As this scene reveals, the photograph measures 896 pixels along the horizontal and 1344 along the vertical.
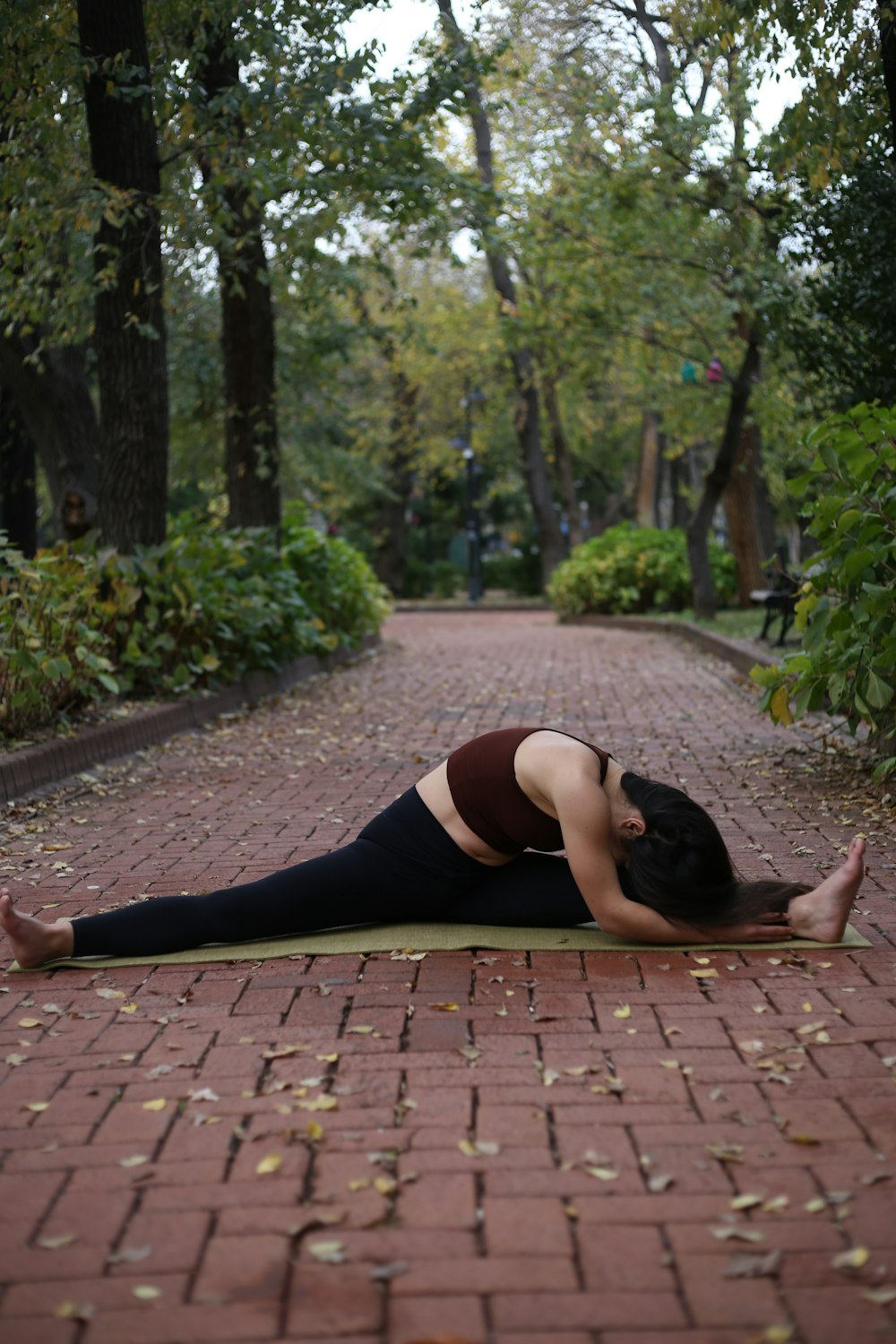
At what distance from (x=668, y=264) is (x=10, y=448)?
952 centimetres

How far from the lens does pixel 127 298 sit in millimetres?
11062

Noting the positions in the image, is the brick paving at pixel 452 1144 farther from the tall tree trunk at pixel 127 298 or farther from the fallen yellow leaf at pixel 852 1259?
the tall tree trunk at pixel 127 298

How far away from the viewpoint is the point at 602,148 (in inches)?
821

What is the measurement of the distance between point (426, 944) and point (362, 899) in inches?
10.1

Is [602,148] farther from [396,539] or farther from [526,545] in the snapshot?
[526,545]

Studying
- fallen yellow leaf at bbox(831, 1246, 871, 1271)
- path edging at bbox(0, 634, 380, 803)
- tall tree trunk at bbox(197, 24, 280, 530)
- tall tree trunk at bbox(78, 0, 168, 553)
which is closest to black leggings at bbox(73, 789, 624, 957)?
fallen yellow leaf at bbox(831, 1246, 871, 1271)

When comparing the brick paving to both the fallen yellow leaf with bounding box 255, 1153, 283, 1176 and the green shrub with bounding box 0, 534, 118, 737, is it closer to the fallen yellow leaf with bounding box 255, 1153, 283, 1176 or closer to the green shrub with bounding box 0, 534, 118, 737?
the fallen yellow leaf with bounding box 255, 1153, 283, 1176

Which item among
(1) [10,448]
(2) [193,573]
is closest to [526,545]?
(1) [10,448]

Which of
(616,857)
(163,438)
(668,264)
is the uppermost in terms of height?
(668,264)

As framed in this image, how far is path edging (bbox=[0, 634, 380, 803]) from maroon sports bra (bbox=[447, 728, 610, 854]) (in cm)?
371

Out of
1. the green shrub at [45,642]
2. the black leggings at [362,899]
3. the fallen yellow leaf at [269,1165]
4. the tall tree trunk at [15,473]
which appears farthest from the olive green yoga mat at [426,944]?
the tall tree trunk at [15,473]

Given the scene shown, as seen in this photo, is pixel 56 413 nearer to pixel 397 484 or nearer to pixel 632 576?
pixel 632 576

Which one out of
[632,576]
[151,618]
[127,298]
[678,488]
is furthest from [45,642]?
[678,488]

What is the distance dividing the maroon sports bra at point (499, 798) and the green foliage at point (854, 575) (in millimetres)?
2783
